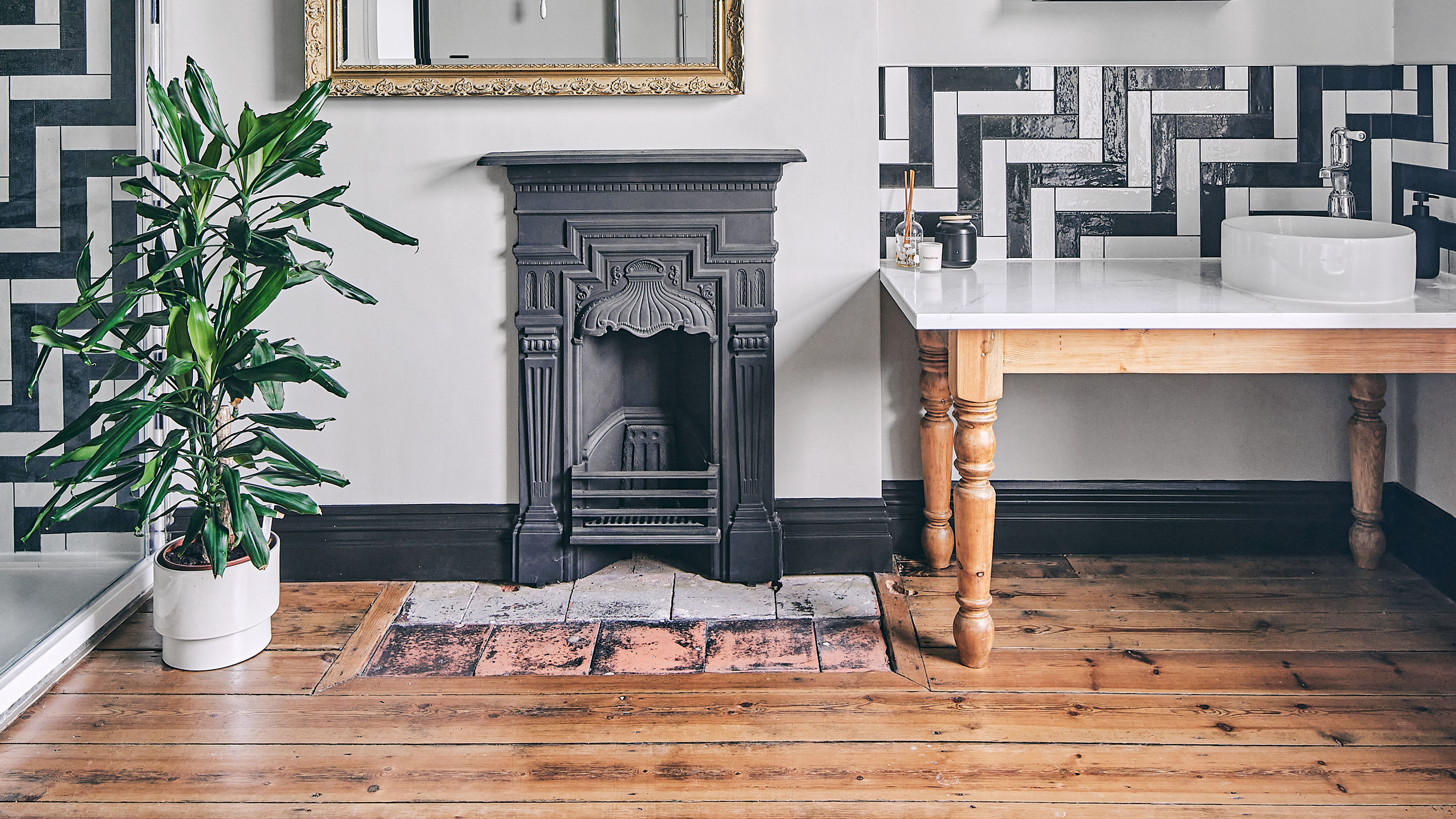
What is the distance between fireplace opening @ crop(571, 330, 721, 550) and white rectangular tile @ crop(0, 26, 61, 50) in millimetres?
1396

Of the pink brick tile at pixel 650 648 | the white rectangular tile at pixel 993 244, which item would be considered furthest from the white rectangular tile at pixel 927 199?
the pink brick tile at pixel 650 648

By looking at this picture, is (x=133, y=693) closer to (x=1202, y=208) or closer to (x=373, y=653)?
(x=373, y=653)

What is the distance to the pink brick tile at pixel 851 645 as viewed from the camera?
2.68m

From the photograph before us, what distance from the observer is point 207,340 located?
254cm

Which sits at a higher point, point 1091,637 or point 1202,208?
point 1202,208

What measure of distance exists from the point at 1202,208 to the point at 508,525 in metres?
2.07

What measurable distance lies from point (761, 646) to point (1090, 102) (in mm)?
1726

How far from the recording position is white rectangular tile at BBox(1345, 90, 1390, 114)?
3227mm

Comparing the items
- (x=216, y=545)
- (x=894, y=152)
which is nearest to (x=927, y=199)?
(x=894, y=152)

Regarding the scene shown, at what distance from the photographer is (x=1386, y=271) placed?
8.13 feet

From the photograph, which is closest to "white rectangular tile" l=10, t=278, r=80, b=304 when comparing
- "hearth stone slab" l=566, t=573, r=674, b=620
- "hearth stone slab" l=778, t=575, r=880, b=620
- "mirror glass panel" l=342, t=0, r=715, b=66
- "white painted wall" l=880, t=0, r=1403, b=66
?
"mirror glass panel" l=342, t=0, r=715, b=66

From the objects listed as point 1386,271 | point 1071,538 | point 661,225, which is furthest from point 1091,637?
point 661,225

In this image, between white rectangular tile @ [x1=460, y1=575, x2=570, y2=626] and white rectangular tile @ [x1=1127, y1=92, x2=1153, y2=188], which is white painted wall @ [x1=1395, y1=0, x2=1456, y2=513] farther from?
white rectangular tile @ [x1=460, y1=575, x2=570, y2=626]

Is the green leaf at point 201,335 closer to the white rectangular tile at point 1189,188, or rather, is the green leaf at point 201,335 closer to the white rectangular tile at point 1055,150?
the white rectangular tile at point 1055,150
